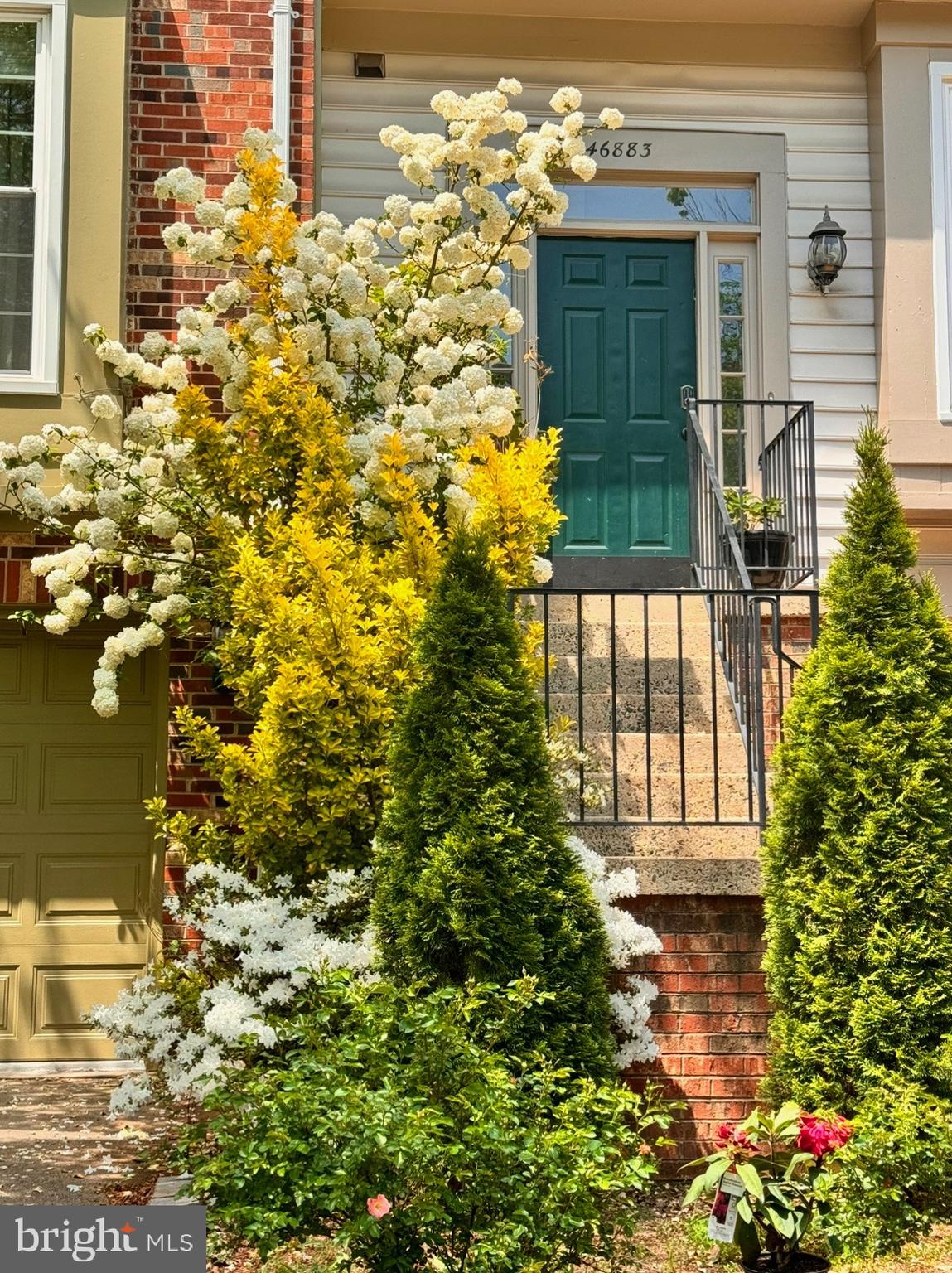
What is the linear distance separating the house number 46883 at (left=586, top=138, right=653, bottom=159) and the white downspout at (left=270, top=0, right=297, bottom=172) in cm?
208

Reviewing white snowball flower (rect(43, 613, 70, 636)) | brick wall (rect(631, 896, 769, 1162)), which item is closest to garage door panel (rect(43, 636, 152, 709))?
white snowball flower (rect(43, 613, 70, 636))

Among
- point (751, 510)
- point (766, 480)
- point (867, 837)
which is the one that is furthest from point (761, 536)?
point (867, 837)

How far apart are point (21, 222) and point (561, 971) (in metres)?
4.70

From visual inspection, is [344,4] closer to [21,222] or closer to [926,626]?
[21,222]

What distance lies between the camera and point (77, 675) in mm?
7180

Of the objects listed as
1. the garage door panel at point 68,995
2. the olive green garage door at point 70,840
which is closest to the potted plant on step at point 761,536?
the olive green garage door at point 70,840

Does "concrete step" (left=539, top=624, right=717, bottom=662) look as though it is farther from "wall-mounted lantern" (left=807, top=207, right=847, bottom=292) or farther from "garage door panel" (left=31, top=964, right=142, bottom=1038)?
"garage door panel" (left=31, top=964, right=142, bottom=1038)

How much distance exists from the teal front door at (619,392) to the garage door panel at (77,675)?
266 centimetres

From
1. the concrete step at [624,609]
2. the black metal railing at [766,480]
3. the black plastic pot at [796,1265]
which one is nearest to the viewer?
the black plastic pot at [796,1265]

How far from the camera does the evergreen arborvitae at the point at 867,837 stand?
4.60m

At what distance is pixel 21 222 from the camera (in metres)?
6.88

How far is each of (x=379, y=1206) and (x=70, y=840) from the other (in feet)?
13.5

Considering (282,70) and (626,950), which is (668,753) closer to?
(626,950)

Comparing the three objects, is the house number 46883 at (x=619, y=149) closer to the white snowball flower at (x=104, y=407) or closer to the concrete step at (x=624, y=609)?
the concrete step at (x=624, y=609)
